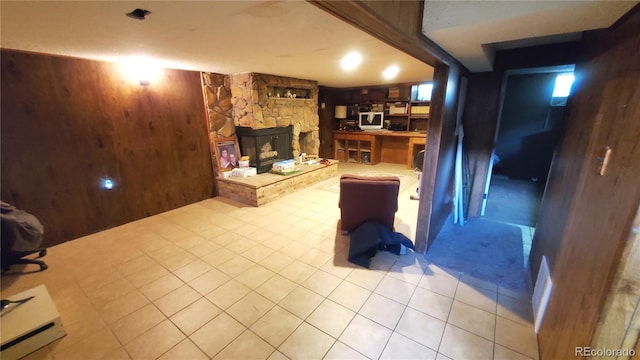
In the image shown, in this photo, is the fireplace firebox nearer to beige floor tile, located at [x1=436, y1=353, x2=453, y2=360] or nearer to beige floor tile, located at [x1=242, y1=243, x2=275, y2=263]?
beige floor tile, located at [x1=242, y1=243, x2=275, y2=263]

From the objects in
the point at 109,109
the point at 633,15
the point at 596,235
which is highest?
the point at 633,15

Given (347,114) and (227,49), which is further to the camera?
(347,114)

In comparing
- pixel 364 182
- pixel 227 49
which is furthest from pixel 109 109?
pixel 364 182

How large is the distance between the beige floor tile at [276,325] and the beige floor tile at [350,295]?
0.38 meters

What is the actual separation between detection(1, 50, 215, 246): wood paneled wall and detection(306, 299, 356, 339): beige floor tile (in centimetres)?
320

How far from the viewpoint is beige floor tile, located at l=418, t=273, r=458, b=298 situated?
214 centimetres

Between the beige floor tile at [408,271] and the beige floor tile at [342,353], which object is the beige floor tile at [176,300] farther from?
the beige floor tile at [408,271]

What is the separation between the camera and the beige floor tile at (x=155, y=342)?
1.63 meters

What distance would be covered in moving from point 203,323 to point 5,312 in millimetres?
1348

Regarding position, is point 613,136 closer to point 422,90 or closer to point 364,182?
point 364,182

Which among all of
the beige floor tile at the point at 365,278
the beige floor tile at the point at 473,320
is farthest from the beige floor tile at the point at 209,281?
the beige floor tile at the point at 473,320

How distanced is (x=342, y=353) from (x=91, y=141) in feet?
12.3

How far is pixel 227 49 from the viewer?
8.26 ft

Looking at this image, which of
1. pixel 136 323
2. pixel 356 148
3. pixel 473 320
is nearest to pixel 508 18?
pixel 473 320
